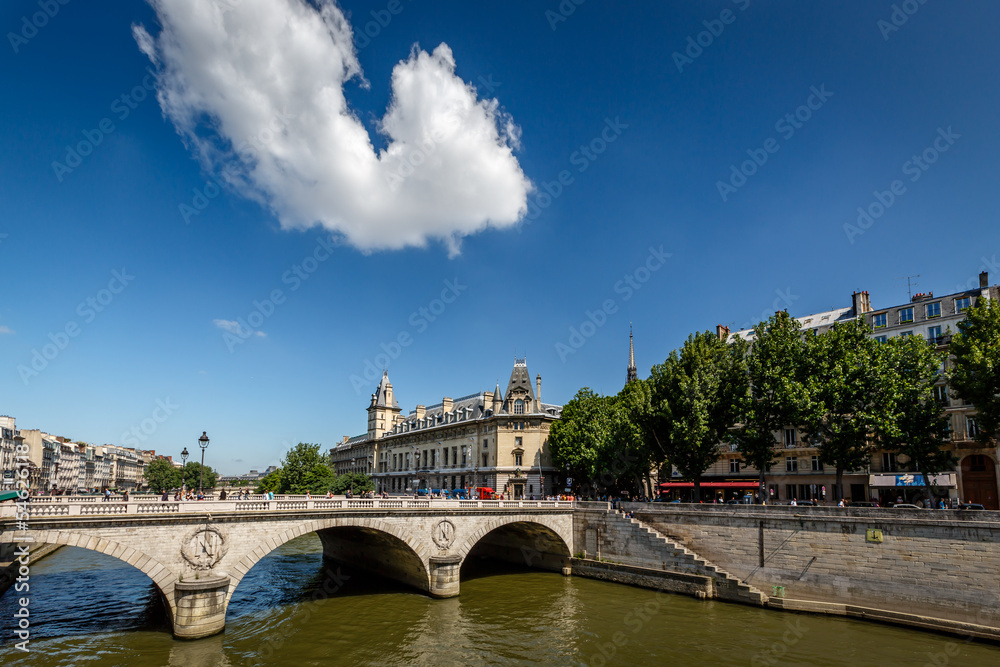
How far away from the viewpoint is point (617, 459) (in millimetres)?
55406

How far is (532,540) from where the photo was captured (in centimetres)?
4572

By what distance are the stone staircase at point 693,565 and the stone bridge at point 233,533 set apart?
6360mm

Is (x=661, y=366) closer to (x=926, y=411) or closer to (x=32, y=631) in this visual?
(x=926, y=411)

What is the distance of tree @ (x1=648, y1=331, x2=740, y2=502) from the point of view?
43.8m

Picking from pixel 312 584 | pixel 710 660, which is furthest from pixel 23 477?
pixel 710 660

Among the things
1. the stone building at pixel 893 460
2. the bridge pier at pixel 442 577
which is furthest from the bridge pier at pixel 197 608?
the stone building at pixel 893 460

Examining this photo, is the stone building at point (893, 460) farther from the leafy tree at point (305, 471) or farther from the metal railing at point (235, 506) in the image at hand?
the leafy tree at point (305, 471)

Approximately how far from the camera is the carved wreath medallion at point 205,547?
2611 centimetres

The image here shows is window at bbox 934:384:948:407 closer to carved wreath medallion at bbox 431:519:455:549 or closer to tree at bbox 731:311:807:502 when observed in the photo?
tree at bbox 731:311:807:502

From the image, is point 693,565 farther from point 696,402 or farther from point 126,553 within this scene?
point 126,553

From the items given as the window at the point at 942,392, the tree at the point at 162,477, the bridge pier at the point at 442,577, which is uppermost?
the window at the point at 942,392

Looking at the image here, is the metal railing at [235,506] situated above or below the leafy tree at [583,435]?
below

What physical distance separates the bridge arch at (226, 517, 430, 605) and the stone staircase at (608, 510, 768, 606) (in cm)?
1491

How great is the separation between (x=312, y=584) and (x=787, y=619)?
3024 centimetres
